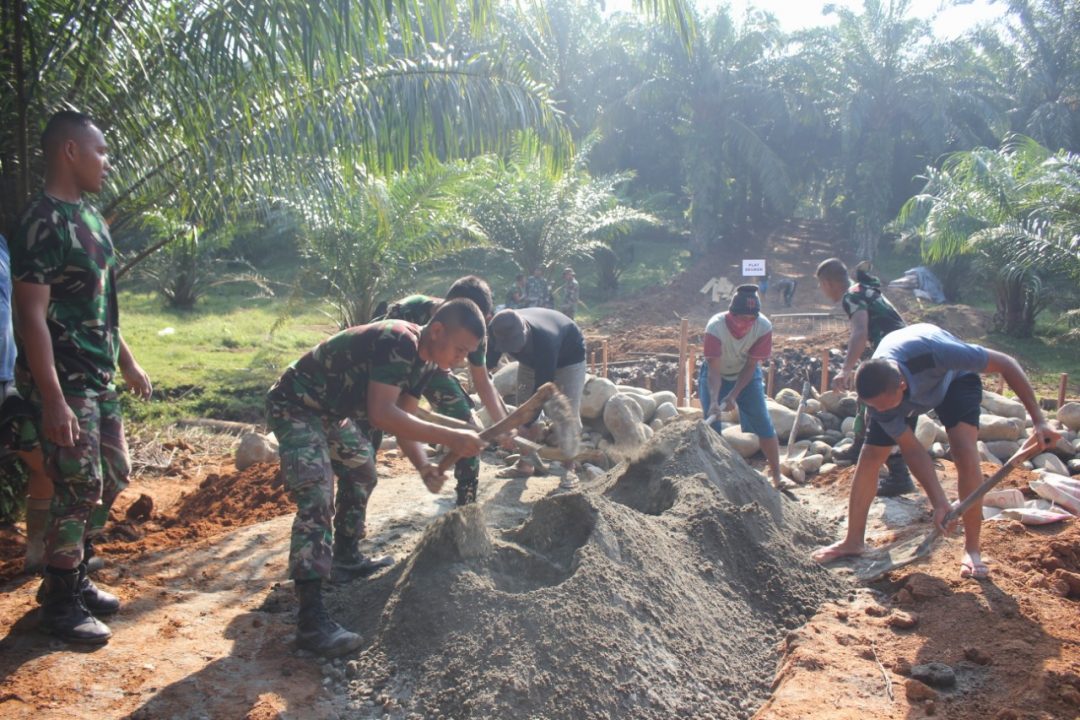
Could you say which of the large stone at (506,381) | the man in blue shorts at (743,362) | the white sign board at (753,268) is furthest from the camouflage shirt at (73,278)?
the white sign board at (753,268)

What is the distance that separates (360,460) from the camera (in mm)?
3996

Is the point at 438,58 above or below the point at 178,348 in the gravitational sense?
above

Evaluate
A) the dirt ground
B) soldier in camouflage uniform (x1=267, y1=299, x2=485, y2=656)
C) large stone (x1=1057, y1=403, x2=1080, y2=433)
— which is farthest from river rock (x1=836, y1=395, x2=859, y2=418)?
soldier in camouflage uniform (x1=267, y1=299, x2=485, y2=656)

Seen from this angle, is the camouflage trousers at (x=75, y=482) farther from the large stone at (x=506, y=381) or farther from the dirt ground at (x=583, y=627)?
the large stone at (x=506, y=381)

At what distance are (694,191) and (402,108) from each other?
19.4 meters

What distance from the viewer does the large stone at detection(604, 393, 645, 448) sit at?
7285 mm

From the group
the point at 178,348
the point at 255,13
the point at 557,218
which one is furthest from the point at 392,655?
the point at 557,218

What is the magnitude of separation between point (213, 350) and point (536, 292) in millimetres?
5948

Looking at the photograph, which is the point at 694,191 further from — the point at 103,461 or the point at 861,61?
the point at 103,461

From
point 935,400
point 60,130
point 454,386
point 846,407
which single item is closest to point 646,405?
point 846,407

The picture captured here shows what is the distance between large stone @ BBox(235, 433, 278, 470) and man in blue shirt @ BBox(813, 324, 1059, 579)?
168 inches

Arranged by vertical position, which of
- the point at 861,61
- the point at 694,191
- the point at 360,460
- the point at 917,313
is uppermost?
the point at 861,61

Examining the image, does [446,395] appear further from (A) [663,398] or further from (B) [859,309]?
(A) [663,398]

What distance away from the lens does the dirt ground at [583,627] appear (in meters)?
3.15
